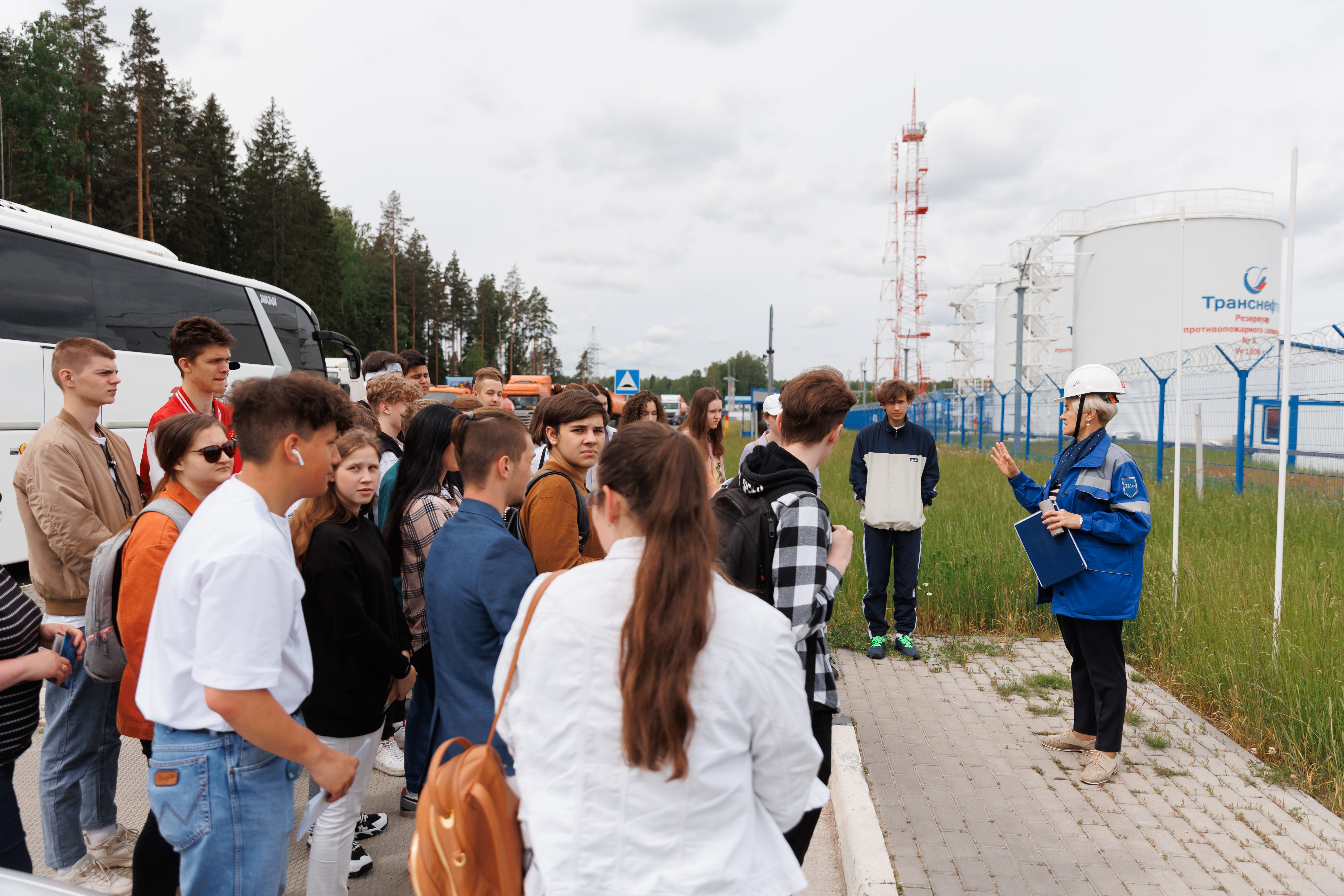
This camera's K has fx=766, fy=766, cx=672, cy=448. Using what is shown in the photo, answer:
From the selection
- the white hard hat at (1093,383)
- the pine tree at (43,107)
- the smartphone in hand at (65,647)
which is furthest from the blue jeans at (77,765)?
the pine tree at (43,107)

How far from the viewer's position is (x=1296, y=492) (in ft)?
35.2

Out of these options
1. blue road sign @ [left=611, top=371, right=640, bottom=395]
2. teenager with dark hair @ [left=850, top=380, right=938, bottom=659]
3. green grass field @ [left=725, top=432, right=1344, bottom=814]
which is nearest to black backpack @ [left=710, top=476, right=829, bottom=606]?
green grass field @ [left=725, top=432, right=1344, bottom=814]

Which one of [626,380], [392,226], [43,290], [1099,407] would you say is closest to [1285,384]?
[1099,407]

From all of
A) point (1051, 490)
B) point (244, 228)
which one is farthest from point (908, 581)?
point (244, 228)

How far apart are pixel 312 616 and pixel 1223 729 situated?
16.9 feet

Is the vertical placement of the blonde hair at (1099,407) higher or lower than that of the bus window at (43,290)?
lower

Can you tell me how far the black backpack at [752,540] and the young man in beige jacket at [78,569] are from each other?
2.47 m

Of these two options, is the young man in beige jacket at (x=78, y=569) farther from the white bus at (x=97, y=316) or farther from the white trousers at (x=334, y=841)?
the white bus at (x=97, y=316)

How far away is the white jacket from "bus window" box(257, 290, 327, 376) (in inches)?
435

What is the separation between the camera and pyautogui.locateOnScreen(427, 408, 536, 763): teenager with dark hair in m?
2.32

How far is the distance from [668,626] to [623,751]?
0.83 ft

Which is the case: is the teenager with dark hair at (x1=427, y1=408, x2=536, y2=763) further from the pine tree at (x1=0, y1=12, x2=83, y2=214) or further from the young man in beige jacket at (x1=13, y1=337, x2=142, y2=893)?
the pine tree at (x1=0, y1=12, x2=83, y2=214)

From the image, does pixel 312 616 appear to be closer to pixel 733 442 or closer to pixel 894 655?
pixel 894 655

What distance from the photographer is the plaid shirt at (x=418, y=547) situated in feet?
11.1
